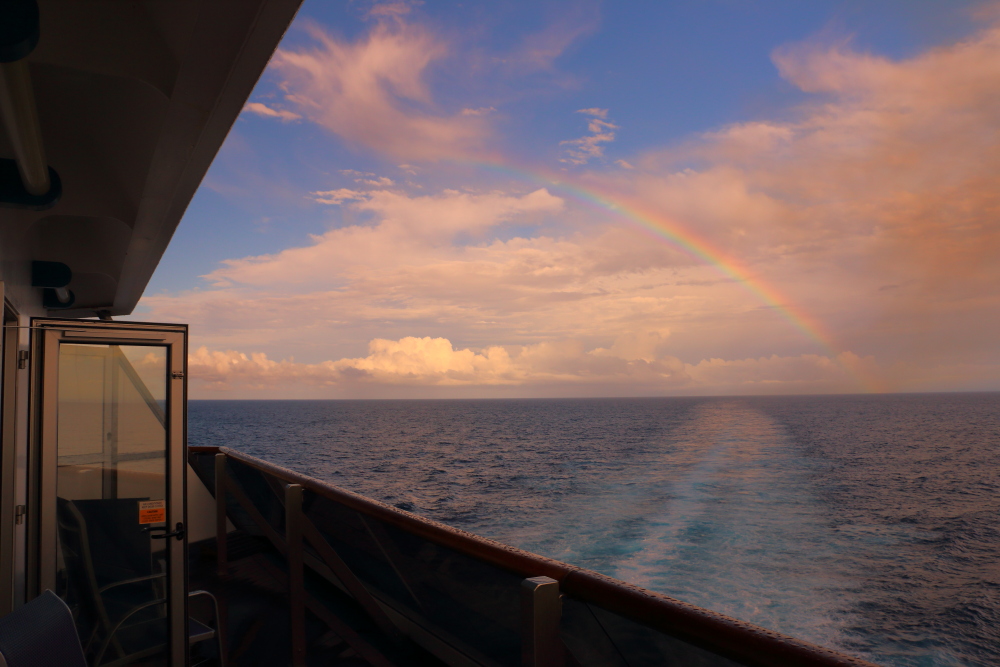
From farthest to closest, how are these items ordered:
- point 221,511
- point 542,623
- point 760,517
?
point 760,517
point 221,511
point 542,623

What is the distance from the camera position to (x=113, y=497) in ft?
9.75

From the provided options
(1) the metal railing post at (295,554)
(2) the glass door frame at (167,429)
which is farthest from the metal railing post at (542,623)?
(2) the glass door frame at (167,429)

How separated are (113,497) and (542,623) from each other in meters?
2.69

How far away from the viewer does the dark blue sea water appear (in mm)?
13695

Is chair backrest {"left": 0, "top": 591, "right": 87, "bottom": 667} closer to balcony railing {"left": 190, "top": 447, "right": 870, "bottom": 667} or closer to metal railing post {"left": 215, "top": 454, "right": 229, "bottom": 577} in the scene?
balcony railing {"left": 190, "top": 447, "right": 870, "bottom": 667}

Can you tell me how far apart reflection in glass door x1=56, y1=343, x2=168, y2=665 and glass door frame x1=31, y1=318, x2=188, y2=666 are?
Answer: 0.05m

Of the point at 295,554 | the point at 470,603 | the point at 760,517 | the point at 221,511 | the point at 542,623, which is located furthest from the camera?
the point at 760,517

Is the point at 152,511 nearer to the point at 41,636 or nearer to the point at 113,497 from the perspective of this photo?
the point at 113,497

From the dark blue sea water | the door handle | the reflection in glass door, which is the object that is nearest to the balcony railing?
the door handle

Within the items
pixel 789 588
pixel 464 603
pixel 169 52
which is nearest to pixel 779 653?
pixel 464 603

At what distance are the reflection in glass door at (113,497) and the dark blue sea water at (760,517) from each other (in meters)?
12.4

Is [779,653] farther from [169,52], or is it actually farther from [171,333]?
[171,333]

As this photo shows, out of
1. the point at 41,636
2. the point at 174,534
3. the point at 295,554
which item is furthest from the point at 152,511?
the point at 41,636

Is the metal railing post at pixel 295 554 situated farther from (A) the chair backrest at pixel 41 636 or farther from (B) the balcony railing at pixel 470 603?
(A) the chair backrest at pixel 41 636
